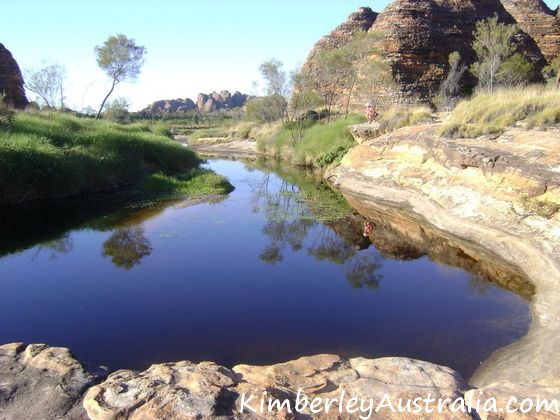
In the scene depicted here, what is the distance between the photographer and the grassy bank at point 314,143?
22.0 meters

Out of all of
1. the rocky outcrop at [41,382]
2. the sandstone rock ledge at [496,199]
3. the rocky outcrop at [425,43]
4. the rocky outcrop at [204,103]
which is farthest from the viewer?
the rocky outcrop at [204,103]

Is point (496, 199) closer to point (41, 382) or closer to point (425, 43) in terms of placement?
point (41, 382)

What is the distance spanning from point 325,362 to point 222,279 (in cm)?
379

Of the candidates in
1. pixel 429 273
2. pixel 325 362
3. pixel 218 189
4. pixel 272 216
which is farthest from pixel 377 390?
pixel 218 189

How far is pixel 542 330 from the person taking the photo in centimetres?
609

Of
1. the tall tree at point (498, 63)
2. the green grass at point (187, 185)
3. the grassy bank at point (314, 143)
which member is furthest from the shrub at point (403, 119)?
the tall tree at point (498, 63)

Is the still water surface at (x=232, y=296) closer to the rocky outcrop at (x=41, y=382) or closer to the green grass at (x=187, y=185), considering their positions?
the rocky outcrop at (x=41, y=382)

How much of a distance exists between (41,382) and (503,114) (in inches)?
548

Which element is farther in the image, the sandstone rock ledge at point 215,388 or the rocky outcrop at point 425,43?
the rocky outcrop at point 425,43

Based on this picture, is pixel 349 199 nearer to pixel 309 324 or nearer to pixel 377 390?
pixel 309 324

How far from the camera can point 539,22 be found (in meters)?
36.7

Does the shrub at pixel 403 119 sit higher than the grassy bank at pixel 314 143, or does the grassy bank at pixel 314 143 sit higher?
the shrub at pixel 403 119

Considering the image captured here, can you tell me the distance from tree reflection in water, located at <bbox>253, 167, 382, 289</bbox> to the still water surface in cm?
6

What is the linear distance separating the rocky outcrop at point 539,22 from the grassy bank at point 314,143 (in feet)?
60.7
